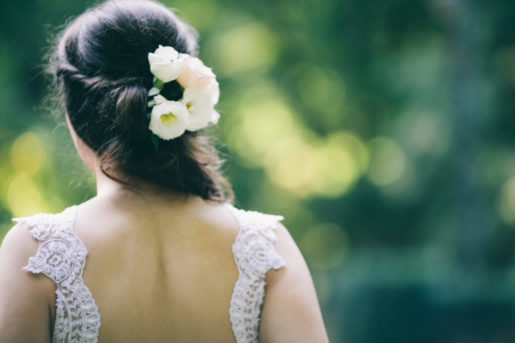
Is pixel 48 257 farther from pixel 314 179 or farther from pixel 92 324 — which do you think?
pixel 314 179

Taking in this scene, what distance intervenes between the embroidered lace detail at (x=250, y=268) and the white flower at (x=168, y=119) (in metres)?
0.36

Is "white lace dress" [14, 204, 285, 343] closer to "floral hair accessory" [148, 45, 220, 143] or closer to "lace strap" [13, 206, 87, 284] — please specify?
"lace strap" [13, 206, 87, 284]

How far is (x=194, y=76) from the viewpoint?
187cm

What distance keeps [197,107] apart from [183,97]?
5 cm

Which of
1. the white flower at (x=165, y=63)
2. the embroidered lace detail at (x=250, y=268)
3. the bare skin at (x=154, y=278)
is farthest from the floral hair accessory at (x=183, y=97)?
the embroidered lace detail at (x=250, y=268)

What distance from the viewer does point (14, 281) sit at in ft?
5.47

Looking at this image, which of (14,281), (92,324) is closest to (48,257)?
(14,281)

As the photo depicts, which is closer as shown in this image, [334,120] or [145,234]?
[145,234]

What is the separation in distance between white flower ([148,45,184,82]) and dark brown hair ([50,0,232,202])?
74 mm

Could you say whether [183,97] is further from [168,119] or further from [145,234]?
[145,234]

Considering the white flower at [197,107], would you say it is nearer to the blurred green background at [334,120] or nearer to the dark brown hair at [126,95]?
the dark brown hair at [126,95]

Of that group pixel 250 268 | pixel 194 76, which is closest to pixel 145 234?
pixel 250 268

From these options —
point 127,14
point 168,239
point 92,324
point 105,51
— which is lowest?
point 92,324

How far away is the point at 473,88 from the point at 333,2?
402 cm
